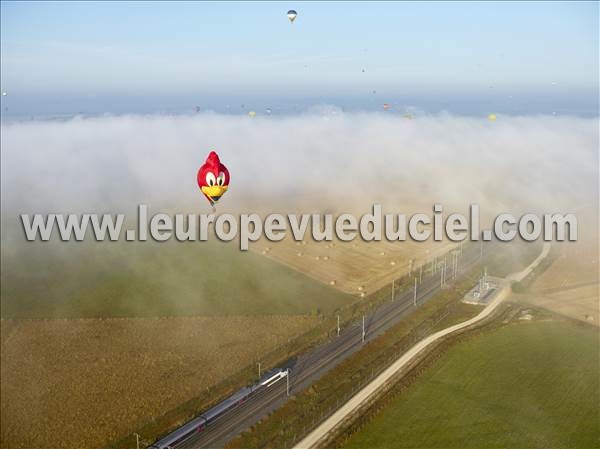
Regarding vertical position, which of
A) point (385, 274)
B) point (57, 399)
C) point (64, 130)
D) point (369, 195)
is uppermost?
point (64, 130)

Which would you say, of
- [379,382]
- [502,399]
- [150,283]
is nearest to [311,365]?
[379,382]

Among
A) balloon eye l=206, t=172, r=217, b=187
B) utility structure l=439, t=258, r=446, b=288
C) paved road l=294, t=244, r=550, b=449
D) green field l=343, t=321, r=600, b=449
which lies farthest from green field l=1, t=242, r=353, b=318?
green field l=343, t=321, r=600, b=449

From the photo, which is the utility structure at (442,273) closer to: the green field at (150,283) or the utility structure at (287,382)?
the green field at (150,283)

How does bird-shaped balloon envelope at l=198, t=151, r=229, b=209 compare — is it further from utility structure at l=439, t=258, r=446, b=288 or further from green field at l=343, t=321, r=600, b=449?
utility structure at l=439, t=258, r=446, b=288

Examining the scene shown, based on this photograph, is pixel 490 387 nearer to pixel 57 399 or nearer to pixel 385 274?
pixel 385 274

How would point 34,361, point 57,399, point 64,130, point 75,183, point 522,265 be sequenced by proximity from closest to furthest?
point 57,399, point 34,361, point 522,265, point 75,183, point 64,130

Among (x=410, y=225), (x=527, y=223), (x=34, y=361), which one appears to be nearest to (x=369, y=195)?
(x=410, y=225)

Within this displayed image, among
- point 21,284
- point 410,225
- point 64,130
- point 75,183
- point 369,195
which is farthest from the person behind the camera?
point 64,130

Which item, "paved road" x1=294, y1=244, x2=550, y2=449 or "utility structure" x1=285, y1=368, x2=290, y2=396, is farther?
"utility structure" x1=285, y1=368, x2=290, y2=396
